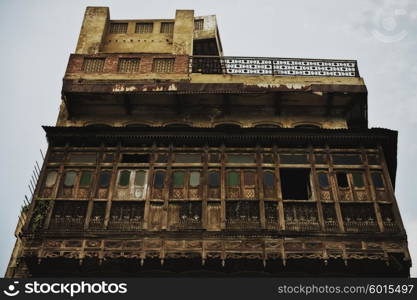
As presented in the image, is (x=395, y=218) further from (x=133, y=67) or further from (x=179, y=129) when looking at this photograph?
(x=133, y=67)

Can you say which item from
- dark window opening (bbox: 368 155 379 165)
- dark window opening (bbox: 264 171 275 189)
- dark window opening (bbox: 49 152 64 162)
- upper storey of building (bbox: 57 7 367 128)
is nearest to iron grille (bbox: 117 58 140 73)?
upper storey of building (bbox: 57 7 367 128)

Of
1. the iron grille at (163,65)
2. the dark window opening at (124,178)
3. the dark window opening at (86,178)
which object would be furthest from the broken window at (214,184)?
the iron grille at (163,65)

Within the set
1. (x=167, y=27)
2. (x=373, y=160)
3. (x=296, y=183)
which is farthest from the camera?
(x=167, y=27)

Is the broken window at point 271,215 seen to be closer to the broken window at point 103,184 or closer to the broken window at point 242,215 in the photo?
the broken window at point 242,215

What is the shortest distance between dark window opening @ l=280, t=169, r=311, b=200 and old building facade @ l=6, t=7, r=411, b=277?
0.20 ft

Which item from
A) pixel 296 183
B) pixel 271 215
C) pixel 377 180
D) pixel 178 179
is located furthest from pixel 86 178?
pixel 377 180

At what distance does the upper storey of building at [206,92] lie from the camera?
1894cm

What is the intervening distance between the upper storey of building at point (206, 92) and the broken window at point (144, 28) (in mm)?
2966

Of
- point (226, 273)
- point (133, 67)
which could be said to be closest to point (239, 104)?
point (133, 67)

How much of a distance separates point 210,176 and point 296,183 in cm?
327

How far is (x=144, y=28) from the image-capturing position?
23.5 m

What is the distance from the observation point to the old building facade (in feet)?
47.7

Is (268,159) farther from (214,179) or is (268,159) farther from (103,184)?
(103,184)

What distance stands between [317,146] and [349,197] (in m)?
2.15
